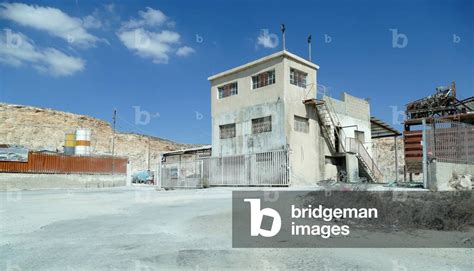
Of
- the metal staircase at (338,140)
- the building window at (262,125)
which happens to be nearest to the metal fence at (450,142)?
the metal staircase at (338,140)

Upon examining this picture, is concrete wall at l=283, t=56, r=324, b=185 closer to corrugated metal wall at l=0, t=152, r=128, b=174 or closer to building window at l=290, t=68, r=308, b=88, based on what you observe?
building window at l=290, t=68, r=308, b=88

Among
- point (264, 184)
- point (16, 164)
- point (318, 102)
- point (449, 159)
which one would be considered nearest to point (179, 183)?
point (264, 184)

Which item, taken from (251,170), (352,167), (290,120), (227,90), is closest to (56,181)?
(227,90)

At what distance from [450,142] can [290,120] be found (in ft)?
29.9

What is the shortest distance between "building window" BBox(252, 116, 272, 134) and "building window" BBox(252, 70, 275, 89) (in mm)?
2334

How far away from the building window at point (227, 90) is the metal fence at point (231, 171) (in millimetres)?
4906

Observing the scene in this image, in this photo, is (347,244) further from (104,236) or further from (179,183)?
(179,183)

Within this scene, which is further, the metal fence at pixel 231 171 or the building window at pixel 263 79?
the building window at pixel 263 79

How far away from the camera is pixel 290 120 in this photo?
23.2 m

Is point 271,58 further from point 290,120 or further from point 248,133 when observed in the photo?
point 248,133

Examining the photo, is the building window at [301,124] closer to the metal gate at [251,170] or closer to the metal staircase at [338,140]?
the metal staircase at [338,140]

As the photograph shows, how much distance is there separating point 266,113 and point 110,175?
68.3ft

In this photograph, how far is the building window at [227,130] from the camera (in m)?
27.1

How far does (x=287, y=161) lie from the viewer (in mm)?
21609
